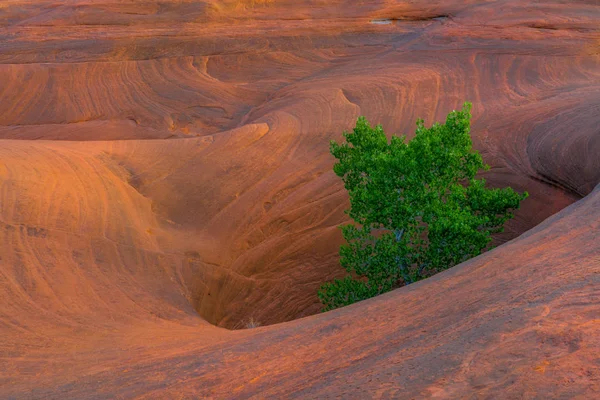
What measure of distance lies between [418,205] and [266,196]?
537cm

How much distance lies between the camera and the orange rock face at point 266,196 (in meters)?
5.89

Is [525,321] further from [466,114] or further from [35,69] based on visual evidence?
[35,69]

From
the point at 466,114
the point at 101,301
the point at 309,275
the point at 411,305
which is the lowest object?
the point at 309,275

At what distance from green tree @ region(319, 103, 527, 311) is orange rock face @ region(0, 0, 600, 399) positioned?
1.95 metres

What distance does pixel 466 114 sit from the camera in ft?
37.9

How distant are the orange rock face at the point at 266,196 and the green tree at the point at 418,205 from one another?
1951 millimetres

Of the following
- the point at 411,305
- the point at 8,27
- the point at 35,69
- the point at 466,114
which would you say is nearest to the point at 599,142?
the point at 466,114

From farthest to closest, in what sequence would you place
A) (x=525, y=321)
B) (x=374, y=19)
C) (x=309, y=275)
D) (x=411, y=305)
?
1. (x=374, y=19)
2. (x=309, y=275)
3. (x=411, y=305)
4. (x=525, y=321)

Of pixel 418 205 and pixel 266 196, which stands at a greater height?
pixel 418 205

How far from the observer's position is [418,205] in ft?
36.6

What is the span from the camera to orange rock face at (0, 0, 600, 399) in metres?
5.89

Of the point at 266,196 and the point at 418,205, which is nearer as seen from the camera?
the point at 418,205

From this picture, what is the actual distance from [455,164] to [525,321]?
20.6 ft

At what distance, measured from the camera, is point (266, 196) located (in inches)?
607
